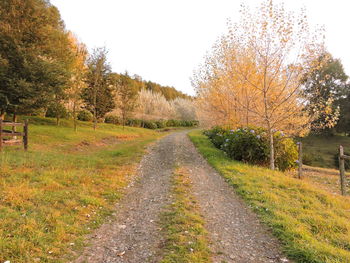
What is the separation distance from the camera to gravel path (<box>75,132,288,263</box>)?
3.73 metres

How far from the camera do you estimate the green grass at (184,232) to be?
358 centimetres

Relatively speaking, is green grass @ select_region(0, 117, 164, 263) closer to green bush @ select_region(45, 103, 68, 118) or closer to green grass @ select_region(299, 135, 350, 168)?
green bush @ select_region(45, 103, 68, 118)

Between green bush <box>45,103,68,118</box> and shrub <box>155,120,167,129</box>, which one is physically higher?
green bush <box>45,103,68,118</box>

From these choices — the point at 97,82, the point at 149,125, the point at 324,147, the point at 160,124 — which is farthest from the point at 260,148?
the point at 160,124

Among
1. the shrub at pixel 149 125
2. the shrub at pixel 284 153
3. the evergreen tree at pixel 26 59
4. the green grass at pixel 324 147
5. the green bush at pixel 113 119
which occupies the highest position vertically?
the evergreen tree at pixel 26 59

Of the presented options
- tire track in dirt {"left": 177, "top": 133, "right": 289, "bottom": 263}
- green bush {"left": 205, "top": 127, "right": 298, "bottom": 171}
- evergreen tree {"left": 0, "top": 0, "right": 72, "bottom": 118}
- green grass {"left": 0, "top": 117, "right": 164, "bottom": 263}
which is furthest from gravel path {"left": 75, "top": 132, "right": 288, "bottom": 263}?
evergreen tree {"left": 0, "top": 0, "right": 72, "bottom": 118}

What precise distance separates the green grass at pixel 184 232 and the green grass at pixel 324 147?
93.2 ft

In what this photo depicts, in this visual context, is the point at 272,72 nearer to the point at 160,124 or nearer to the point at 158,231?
the point at 158,231

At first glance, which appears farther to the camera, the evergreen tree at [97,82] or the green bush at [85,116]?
the green bush at [85,116]

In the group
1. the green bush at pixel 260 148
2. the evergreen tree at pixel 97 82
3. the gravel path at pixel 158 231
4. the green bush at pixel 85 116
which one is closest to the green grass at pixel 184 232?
the gravel path at pixel 158 231

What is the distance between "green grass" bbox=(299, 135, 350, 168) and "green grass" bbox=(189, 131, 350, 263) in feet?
82.0

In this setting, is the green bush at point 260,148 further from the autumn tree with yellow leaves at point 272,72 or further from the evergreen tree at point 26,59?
the evergreen tree at point 26,59

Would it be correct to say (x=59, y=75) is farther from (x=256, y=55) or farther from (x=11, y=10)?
(x=256, y=55)

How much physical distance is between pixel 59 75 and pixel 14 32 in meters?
3.42
